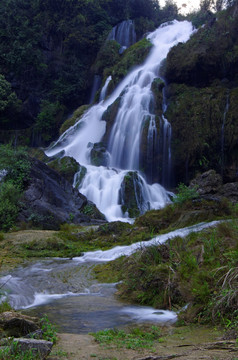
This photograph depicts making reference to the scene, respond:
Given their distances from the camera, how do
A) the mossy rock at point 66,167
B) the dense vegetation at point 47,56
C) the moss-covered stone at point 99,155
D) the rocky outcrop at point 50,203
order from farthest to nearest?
the dense vegetation at point 47,56 < the moss-covered stone at point 99,155 < the mossy rock at point 66,167 < the rocky outcrop at point 50,203

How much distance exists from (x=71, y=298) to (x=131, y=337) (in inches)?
106

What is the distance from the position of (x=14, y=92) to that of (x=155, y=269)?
33.3 m

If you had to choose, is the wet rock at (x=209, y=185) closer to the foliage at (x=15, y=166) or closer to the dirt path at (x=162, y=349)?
the foliage at (x=15, y=166)

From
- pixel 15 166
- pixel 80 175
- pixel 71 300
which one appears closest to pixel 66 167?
pixel 80 175

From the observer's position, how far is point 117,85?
32.0 metres

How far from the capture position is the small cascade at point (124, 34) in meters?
40.8

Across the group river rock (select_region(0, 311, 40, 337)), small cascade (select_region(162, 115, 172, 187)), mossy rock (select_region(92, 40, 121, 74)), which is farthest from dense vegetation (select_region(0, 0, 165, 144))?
river rock (select_region(0, 311, 40, 337))

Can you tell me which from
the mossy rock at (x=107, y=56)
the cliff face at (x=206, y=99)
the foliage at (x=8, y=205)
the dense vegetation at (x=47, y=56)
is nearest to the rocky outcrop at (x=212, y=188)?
the foliage at (x=8, y=205)

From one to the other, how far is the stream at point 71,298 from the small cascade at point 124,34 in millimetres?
35429

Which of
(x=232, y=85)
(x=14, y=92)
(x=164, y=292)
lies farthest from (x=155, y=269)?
(x=14, y=92)

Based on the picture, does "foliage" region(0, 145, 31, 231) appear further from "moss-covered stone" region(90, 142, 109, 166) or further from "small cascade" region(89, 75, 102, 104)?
"small cascade" region(89, 75, 102, 104)

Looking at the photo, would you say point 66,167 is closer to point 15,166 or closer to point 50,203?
point 15,166

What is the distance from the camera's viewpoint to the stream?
17.0ft

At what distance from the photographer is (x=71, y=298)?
665 cm
